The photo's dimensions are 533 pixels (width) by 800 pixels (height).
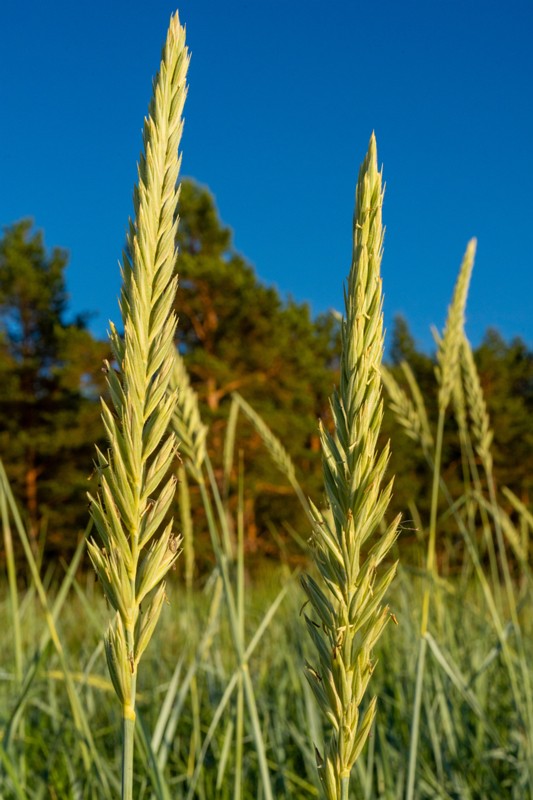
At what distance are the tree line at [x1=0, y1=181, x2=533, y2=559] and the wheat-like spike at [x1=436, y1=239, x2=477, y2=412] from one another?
790 inches

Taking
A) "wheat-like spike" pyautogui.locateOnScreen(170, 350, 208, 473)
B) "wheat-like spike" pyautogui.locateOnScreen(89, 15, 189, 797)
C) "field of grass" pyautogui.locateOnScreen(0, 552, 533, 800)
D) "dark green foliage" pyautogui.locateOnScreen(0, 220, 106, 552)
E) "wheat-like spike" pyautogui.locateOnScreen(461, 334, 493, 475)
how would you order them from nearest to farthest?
"wheat-like spike" pyautogui.locateOnScreen(89, 15, 189, 797)
"wheat-like spike" pyautogui.locateOnScreen(170, 350, 208, 473)
"field of grass" pyautogui.locateOnScreen(0, 552, 533, 800)
"wheat-like spike" pyautogui.locateOnScreen(461, 334, 493, 475)
"dark green foliage" pyautogui.locateOnScreen(0, 220, 106, 552)

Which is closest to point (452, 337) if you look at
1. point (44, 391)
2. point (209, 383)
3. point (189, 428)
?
point (189, 428)

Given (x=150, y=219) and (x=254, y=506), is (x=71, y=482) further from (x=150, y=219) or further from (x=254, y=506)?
(x=150, y=219)

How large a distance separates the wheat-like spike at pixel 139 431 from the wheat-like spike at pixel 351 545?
4.9 inches

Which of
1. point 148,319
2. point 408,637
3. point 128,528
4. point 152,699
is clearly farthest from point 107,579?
point 408,637

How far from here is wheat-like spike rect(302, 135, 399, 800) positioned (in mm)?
553

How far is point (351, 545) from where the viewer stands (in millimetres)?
555

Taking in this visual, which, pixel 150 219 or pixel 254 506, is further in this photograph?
pixel 254 506

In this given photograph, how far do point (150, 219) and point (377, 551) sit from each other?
12.0 inches

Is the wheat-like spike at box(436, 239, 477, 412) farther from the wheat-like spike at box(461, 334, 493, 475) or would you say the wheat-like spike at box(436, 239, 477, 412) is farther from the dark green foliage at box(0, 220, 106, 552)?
the dark green foliage at box(0, 220, 106, 552)

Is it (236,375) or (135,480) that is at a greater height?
(236,375)

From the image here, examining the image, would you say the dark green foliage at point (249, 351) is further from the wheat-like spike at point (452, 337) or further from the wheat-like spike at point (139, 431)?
the wheat-like spike at point (139, 431)

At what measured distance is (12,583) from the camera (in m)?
1.42

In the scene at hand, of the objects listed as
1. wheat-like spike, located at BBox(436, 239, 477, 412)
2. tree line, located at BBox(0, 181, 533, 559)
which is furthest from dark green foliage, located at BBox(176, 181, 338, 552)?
wheat-like spike, located at BBox(436, 239, 477, 412)
